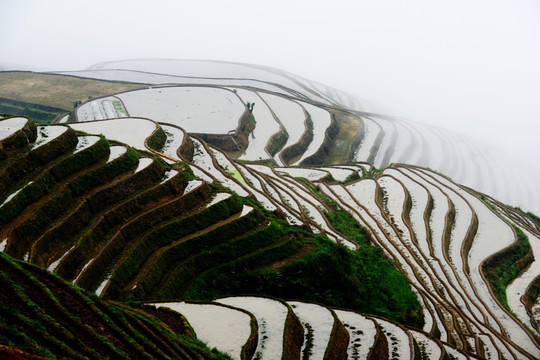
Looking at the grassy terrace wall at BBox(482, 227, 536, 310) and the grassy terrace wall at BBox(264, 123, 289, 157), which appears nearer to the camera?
the grassy terrace wall at BBox(482, 227, 536, 310)

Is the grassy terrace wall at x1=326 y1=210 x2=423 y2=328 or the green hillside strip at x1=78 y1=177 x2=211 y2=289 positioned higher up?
the green hillside strip at x1=78 y1=177 x2=211 y2=289

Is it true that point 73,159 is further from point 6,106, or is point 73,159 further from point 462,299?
point 6,106

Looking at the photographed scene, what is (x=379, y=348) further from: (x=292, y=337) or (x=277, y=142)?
(x=277, y=142)

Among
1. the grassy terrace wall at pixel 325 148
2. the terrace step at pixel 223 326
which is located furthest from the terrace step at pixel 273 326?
the grassy terrace wall at pixel 325 148

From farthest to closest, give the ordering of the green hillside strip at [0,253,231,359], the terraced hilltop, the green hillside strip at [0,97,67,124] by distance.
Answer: the green hillside strip at [0,97,67,124] < the terraced hilltop < the green hillside strip at [0,253,231,359]

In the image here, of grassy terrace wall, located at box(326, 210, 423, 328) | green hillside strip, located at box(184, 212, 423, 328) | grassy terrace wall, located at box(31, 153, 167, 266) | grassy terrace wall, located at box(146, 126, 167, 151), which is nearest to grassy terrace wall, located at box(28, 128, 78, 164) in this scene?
grassy terrace wall, located at box(31, 153, 167, 266)

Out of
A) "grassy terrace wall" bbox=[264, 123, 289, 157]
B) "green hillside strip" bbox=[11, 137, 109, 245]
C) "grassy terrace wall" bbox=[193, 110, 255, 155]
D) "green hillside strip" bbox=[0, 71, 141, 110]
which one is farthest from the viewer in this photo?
"green hillside strip" bbox=[0, 71, 141, 110]

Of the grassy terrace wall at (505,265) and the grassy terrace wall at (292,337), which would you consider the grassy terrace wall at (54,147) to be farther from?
the grassy terrace wall at (505,265)

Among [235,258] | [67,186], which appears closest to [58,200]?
[67,186]

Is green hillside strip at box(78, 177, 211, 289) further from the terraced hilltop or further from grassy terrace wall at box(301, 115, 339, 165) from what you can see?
grassy terrace wall at box(301, 115, 339, 165)
